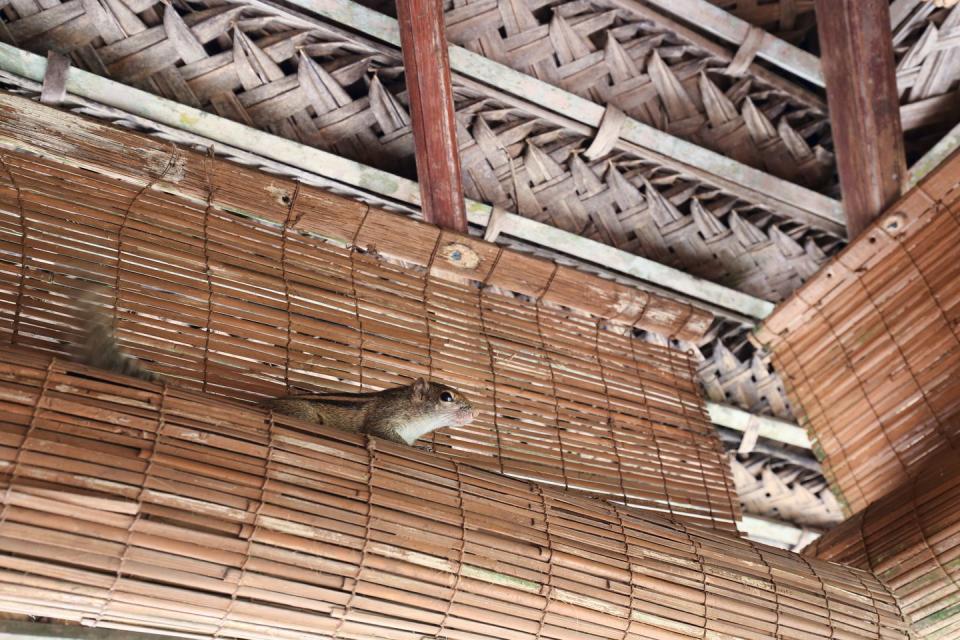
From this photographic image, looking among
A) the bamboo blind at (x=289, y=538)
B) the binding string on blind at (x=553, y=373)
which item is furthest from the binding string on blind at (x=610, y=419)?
the bamboo blind at (x=289, y=538)

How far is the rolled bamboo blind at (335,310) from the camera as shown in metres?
1.65

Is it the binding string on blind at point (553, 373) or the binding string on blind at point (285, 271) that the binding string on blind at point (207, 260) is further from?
the binding string on blind at point (553, 373)

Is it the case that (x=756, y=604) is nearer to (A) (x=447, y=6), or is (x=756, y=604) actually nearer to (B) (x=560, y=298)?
(B) (x=560, y=298)

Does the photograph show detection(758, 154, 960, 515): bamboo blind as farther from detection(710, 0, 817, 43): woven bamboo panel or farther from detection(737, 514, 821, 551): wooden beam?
detection(737, 514, 821, 551): wooden beam

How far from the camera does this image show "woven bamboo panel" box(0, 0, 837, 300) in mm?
2188

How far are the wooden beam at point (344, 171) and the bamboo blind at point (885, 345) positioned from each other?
0.35m

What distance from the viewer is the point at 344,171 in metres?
2.38

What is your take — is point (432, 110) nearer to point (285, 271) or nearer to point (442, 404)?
point (285, 271)

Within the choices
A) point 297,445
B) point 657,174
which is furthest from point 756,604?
point 657,174

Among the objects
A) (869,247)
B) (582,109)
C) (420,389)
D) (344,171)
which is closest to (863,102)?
(869,247)

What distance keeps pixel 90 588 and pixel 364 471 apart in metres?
0.44

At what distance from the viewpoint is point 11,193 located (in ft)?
5.40

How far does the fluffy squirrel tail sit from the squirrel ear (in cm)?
47

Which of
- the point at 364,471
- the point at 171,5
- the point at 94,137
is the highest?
the point at 171,5
